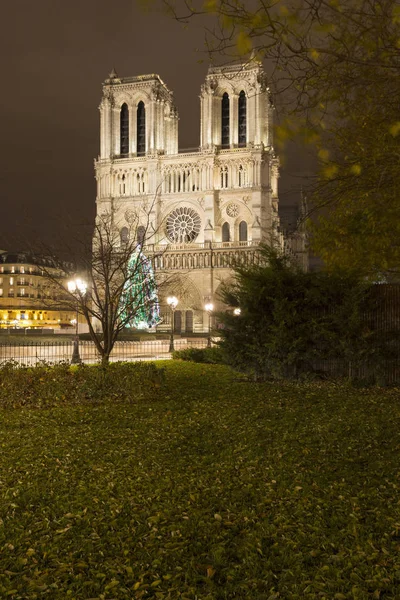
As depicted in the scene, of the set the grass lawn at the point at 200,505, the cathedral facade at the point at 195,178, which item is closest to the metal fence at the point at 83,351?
the grass lawn at the point at 200,505

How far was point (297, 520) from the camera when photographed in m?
4.45

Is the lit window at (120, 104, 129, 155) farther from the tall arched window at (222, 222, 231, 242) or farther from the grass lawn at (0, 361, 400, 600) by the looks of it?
the grass lawn at (0, 361, 400, 600)

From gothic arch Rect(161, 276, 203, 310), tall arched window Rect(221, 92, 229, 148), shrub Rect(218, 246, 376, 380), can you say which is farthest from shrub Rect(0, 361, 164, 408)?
tall arched window Rect(221, 92, 229, 148)

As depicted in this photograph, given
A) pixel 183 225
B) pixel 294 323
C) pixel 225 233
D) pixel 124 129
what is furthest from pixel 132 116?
pixel 294 323

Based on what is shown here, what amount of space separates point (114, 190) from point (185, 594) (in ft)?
178

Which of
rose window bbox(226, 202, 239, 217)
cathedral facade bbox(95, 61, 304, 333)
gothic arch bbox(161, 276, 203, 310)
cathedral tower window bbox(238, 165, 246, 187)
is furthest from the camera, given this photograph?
rose window bbox(226, 202, 239, 217)

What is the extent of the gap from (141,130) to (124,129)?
1952 millimetres

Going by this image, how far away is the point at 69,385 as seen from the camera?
31.6ft

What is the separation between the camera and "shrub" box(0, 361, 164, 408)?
933 cm

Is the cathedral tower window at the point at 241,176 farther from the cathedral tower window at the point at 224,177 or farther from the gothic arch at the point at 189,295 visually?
the gothic arch at the point at 189,295

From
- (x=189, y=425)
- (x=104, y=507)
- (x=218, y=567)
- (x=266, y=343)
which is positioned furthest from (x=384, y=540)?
(x=266, y=343)

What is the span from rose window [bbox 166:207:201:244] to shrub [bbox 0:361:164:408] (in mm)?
44116

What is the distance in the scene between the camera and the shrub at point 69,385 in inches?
367

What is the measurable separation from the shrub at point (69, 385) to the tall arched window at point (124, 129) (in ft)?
164
